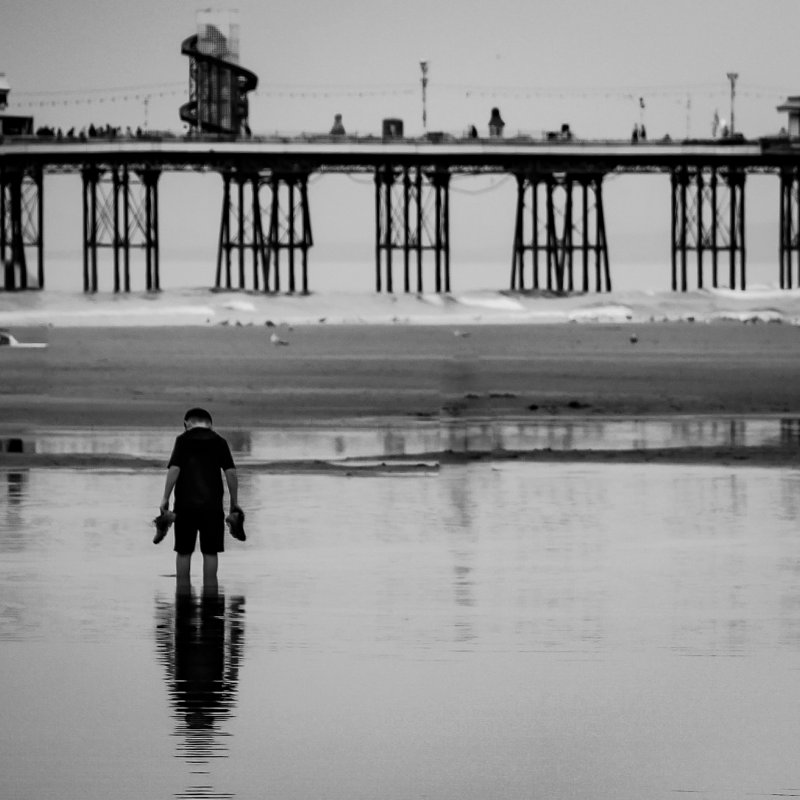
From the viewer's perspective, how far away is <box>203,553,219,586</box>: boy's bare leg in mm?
13414

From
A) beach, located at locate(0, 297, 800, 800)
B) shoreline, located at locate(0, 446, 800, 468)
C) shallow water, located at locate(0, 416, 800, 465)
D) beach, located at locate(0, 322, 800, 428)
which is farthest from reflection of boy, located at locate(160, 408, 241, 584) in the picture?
beach, located at locate(0, 322, 800, 428)

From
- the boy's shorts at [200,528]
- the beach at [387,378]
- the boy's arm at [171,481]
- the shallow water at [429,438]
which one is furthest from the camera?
the beach at [387,378]

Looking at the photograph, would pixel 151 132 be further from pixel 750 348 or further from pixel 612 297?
pixel 750 348

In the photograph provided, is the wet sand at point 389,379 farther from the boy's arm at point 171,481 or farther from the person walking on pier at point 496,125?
the person walking on pier at point 496,125

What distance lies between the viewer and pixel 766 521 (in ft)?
58.5

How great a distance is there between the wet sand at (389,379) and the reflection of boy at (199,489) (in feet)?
39.9

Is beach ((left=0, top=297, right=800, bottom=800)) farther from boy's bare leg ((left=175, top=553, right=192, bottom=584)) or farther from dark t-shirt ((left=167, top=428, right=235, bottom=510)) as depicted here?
dark t-shirt ((left=167, top=428, right=235, bottom=510))

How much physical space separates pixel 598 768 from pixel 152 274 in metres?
111

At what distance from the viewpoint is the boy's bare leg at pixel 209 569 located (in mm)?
13414

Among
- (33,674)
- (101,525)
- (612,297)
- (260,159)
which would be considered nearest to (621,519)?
(101,525)

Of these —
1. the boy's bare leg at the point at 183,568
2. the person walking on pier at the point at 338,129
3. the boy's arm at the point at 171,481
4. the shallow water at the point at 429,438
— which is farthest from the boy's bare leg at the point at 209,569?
the person walking on pier at the point at 338,129

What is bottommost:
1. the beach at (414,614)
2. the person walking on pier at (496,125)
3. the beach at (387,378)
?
the beach at (387,378)

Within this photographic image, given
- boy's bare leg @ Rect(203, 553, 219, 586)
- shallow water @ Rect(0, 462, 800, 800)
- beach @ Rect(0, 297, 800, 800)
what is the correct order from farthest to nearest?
boy's bare leg @ Rect(203, 553, 219, 586), beach @ Rect(0, 297, 800, 800), shallow water @ Rect(0, 462, 800, 800)

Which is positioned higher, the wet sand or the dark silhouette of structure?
the dark silhouette of structure
